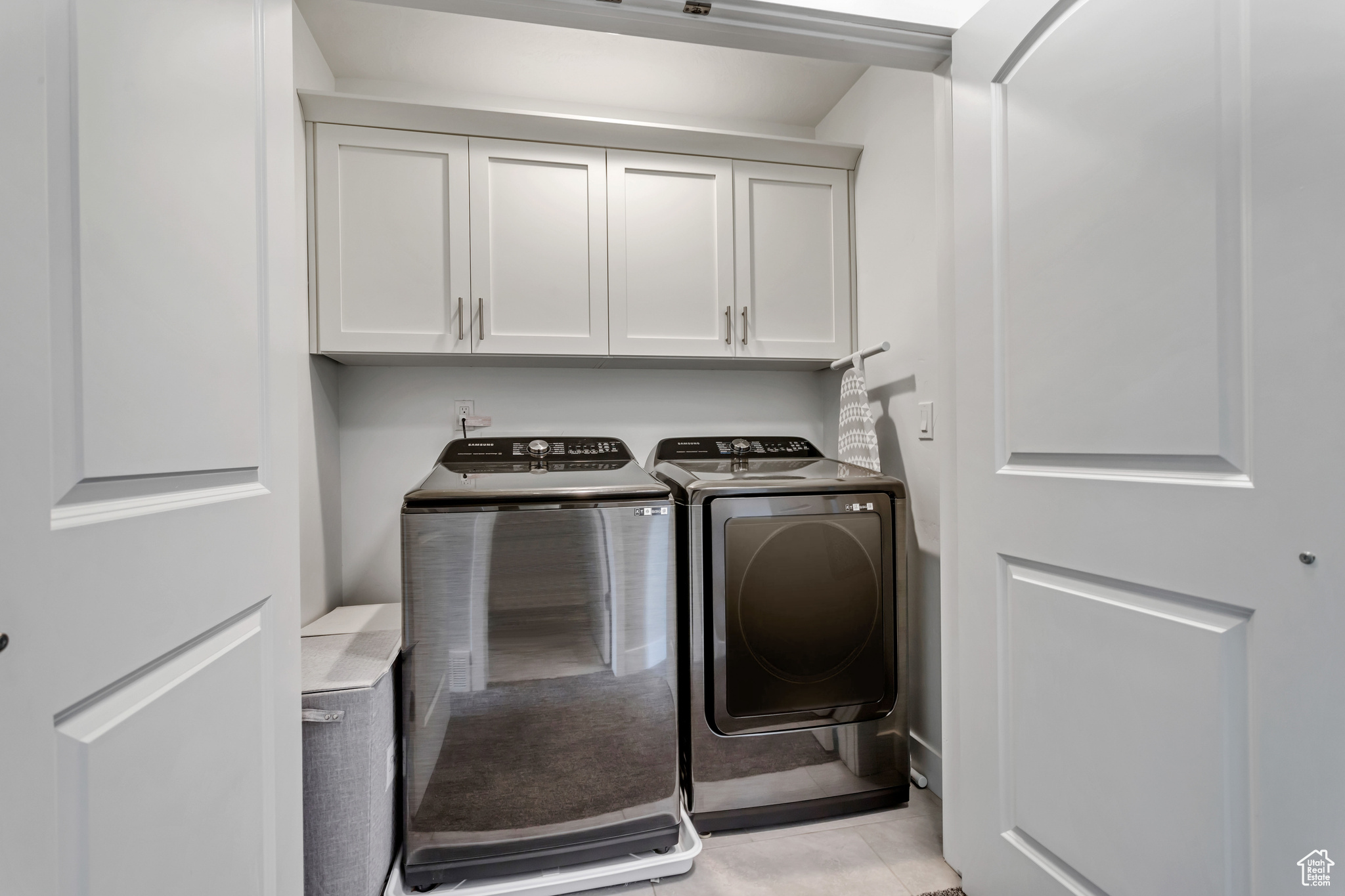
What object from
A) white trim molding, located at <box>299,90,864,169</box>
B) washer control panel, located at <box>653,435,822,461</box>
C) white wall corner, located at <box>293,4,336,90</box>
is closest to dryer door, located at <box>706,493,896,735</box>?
washer control panel, located at <box>653,435,822,461</box>

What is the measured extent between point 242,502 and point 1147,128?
1425 mm

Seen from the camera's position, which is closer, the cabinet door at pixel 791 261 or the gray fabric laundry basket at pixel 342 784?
the gray fabric laundry basket at pixel 342 784

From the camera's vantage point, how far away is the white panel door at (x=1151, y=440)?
27.3 inches

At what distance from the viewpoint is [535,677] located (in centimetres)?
147

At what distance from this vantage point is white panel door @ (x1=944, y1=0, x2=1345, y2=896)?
2.28 ft

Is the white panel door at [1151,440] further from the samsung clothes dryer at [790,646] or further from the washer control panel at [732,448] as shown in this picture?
the washer control panel at [732,448]

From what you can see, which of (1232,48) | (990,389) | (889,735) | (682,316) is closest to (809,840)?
(889,735)

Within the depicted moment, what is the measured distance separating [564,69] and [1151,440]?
7.14 feet

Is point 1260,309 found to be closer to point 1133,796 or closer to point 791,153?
point 1133,796

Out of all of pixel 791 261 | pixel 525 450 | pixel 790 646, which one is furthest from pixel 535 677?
pixel 791 261

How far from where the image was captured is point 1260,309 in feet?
2.41

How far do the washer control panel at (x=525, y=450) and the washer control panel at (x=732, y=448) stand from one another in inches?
7.6

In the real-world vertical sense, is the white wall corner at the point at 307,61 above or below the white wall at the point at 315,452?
above

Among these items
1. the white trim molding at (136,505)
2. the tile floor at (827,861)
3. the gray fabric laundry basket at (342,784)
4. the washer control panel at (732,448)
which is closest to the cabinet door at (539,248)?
the washer control panel at (732,448)
